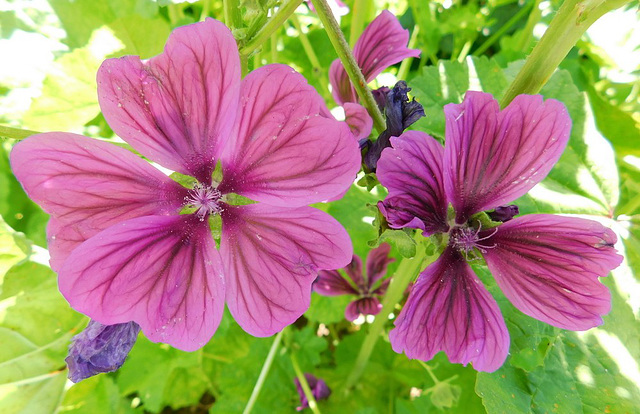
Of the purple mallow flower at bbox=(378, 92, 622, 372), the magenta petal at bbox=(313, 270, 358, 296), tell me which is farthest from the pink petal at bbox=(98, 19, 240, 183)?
the magenta petal at bbox=(313, 270, 358, 296)

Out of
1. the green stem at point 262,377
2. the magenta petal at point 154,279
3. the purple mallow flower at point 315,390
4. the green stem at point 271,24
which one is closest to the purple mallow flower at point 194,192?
the magenta petal at point 154,279

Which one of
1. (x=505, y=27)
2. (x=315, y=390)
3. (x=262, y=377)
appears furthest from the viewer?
(x=505, y=27)

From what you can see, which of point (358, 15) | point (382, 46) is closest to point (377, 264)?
point (358, 15)

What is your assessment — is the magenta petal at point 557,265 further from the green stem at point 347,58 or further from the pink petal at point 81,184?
the pink petal at point 81,184

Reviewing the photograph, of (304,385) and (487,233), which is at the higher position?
(487,233)

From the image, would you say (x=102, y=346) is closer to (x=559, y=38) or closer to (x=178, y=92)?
(x=178, y=92)

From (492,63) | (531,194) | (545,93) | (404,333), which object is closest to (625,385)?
(531,194)
